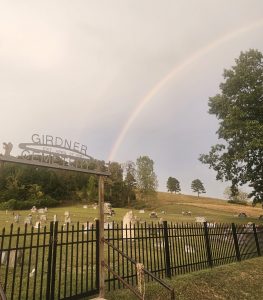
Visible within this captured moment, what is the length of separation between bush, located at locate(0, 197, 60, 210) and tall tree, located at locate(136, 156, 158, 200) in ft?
62.7

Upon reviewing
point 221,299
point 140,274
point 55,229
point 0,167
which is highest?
point 0,167

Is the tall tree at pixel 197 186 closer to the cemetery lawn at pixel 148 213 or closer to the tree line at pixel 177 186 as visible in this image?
the tree line at pixel 177 186

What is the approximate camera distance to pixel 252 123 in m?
26.1

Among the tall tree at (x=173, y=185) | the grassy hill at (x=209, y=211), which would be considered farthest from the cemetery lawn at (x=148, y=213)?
the tall tree at (x=173, y=185)

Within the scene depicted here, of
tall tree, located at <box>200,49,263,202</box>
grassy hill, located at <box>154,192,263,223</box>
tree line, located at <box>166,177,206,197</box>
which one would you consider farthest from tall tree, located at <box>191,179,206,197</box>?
tall tree, located at <box>200,49,263,202</box>

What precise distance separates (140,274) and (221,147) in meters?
25.1

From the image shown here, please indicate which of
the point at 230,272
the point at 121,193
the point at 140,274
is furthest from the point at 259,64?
the point at 121,193

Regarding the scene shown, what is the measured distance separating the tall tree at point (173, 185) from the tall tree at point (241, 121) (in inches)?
3260

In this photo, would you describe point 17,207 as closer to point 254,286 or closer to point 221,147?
point 221,147

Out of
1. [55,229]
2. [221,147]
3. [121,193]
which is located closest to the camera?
[55,229]

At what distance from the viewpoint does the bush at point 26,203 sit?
160ft

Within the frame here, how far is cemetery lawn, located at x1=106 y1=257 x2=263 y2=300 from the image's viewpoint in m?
8.32

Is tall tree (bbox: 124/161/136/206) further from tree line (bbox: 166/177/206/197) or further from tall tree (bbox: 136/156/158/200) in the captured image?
tree line (bbox: 166/177/206/197)

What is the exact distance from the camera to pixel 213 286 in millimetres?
9703
